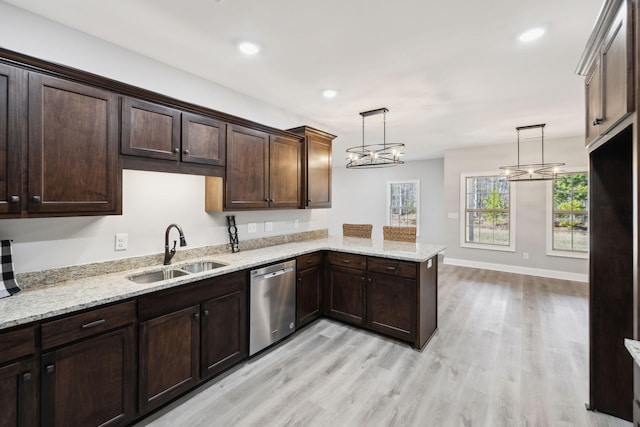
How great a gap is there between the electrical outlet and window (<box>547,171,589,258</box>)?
267 inches

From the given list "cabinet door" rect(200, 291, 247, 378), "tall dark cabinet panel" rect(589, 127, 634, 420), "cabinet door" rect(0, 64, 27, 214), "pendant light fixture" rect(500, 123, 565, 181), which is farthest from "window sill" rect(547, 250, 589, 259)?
"cabinet door" rect(0, 64, 27, 214)

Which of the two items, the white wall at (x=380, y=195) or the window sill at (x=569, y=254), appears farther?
the white wall at (x=380, y=195)

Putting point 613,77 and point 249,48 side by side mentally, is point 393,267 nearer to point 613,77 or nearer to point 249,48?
point 613,77

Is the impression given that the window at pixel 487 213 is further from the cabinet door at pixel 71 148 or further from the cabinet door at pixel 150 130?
the cabinet door at pixel 71 148

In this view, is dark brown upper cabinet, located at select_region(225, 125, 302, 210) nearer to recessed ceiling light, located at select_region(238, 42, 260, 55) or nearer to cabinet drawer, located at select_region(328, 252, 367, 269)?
recessed ceiling light, located at select_region(238, 42, 260, 55)

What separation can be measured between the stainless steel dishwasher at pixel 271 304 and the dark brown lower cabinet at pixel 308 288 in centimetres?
9

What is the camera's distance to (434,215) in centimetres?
820

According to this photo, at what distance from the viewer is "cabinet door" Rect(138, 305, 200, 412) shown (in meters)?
1.92

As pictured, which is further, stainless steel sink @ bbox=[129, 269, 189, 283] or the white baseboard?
the white baseboard

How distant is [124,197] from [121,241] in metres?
0.35

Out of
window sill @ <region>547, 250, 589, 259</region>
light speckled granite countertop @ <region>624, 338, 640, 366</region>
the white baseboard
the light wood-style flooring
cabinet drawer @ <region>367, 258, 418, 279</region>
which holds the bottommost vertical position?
the light wood-style flooring

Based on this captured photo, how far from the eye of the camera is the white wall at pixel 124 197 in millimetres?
1923

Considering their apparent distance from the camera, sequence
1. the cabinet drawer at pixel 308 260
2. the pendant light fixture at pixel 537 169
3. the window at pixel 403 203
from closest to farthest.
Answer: the cabinet drawer at pixel 308 260, the pendant light fixture at pixel 537 169, the window at pixel 403 203

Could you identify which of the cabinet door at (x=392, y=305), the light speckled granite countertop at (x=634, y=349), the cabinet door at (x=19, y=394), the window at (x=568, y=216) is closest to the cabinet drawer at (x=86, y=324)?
the cabinet door at (x=19, y=394)
